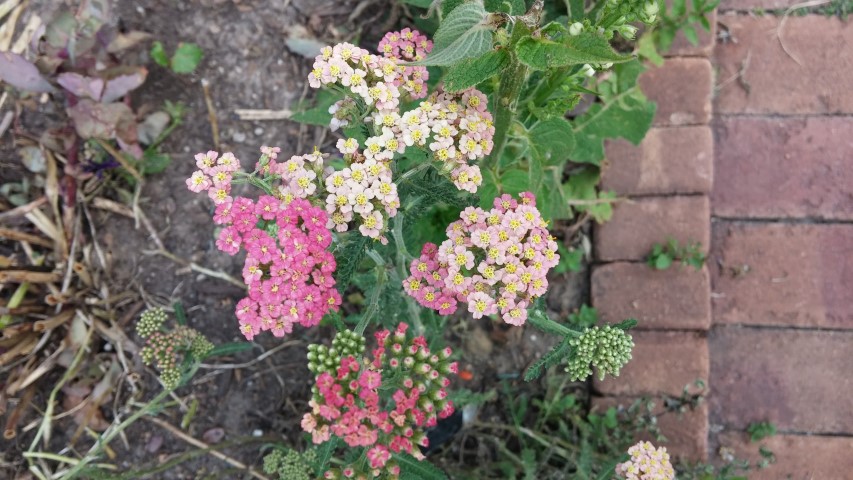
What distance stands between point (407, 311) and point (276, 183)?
69 centimetres

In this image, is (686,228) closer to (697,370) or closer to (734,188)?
(734,188)

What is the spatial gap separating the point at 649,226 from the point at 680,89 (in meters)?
0.63

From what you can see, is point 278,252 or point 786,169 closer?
point 278,252

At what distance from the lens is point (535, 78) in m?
2.30

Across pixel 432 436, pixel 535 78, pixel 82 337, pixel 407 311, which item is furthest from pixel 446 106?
pixel 82 337

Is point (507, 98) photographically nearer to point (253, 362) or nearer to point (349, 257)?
point (349, 257)

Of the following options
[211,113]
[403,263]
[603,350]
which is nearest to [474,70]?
[403,263]

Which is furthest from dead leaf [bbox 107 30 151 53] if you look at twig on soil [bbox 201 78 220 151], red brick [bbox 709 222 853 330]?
red brick [bbox 709 222 853 330]

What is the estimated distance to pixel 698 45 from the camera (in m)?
3.11

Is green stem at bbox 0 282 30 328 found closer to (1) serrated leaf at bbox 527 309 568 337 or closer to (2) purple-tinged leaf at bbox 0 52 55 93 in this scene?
(2) purple-tinged leaf at bbox 0 52 55 93

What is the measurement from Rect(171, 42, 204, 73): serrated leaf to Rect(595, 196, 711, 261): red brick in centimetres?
196

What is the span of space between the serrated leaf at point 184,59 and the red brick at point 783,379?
2.60 m

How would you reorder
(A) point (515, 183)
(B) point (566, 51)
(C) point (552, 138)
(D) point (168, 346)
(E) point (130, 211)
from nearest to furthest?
(B) point (566, 51) → (C) point (552, 138) → (A) point (515, 183) → (D) point (168, 346) → (E) point (130, 211)

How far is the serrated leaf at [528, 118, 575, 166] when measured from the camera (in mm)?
2237
